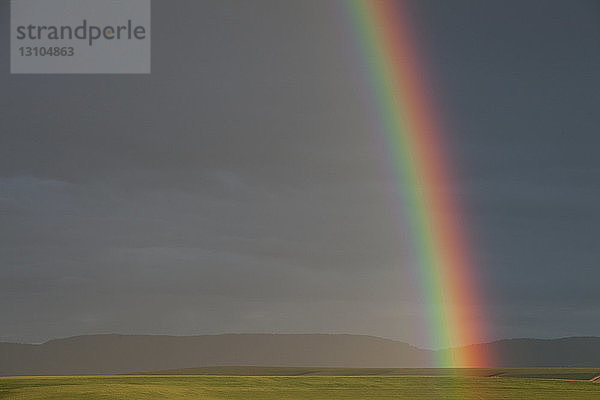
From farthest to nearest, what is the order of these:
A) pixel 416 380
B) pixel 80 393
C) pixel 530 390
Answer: pixel 416 380
pixel 530 390
pixel 80 393

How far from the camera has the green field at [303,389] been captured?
55031 mm

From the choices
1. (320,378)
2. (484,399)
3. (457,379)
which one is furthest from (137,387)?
(457,379)

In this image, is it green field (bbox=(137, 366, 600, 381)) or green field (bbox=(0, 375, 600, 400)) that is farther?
green field (bbox=(137, 366, 600, 381))

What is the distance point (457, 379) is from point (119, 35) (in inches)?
1597

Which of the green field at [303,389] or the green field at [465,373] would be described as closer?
the green field at [303,389]

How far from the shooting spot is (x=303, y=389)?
2448 inches

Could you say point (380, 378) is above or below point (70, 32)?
below

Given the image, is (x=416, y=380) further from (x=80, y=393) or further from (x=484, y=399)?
(x=80, y=393)

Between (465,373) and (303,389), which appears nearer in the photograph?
(303,389)

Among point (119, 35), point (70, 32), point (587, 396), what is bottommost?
point (587, 396)

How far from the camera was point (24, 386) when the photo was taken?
61375 millimetres

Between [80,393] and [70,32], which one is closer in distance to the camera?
[80,393]

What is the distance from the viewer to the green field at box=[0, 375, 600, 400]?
2167 inches


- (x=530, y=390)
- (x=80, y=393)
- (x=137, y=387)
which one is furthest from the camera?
(x=530, y=390)
